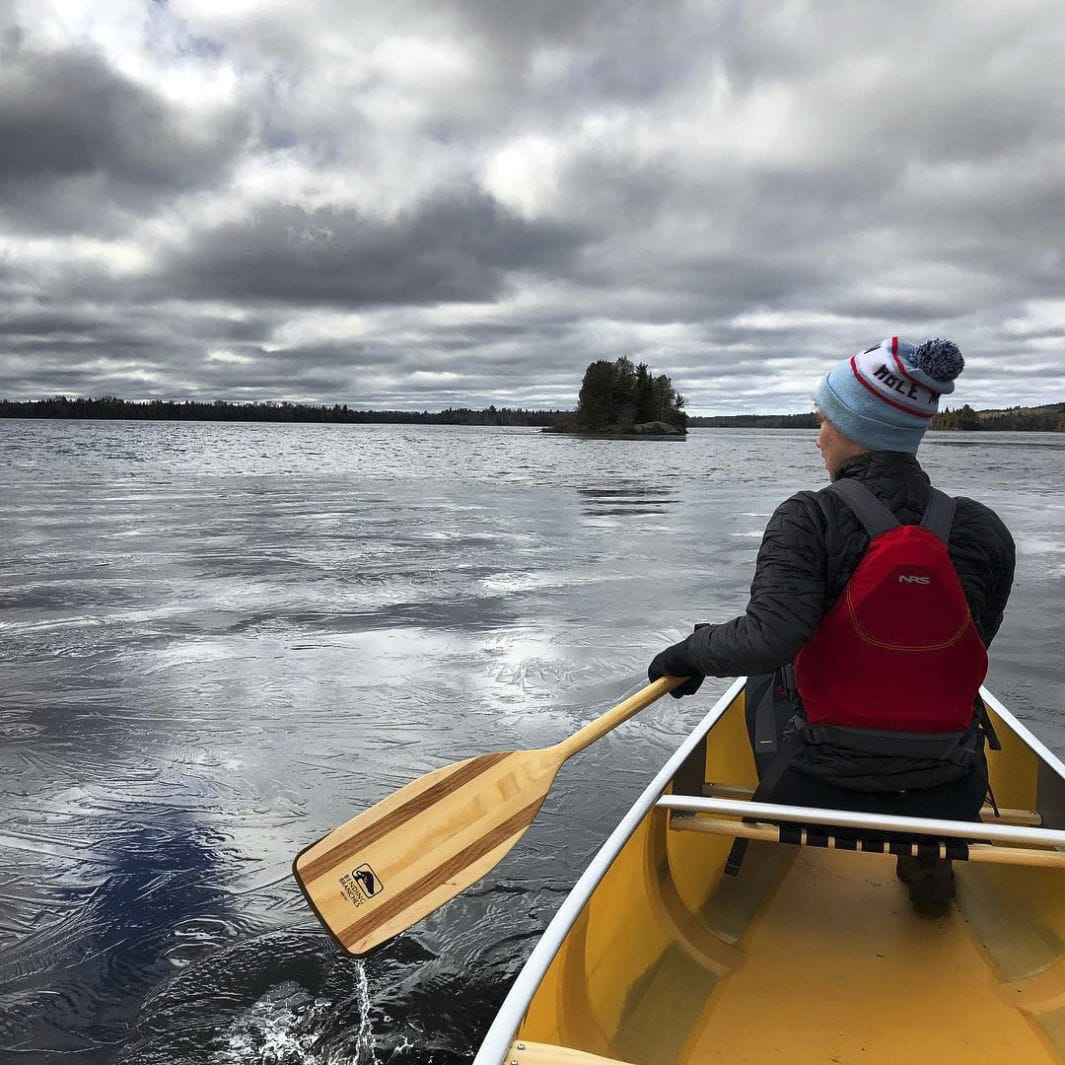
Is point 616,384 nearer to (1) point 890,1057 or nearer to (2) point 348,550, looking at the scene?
(2) point 348,550

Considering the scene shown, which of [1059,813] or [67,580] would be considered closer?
[1059,813]

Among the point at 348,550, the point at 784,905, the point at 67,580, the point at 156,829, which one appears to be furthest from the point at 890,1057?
the point at 348,550

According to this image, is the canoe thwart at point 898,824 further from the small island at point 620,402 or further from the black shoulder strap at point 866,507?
the small island at point 620,402

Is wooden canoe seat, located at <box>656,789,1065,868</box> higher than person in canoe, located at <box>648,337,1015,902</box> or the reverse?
the reverse

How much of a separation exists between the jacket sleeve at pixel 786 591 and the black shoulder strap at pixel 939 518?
0.98 feet

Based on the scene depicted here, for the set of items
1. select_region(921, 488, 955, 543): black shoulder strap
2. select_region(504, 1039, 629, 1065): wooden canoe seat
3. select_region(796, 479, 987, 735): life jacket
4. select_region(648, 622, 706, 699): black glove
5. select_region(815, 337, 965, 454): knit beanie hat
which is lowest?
select_region(504, 1039, 629, 1065): wooden canoe seat

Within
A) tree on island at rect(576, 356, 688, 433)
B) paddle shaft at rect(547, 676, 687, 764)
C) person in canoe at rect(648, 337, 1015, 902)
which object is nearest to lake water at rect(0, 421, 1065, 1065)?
paddle shaft at rect(547, 676, 687, 764)

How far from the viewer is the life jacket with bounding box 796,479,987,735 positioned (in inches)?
93.7

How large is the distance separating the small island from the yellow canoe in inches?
3592

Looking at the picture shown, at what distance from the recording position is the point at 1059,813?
3088 millimetres

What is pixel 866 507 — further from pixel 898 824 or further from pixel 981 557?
pixel 898 824

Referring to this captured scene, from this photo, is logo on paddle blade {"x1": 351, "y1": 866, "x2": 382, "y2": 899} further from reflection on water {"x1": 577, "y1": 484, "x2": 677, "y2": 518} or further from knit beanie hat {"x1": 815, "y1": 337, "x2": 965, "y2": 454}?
reflection on water {"x1": 577, "y1": 484, "x2": 677, "y2": 518}

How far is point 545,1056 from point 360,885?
4.30ft

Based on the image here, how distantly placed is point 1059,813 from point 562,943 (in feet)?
6.89
